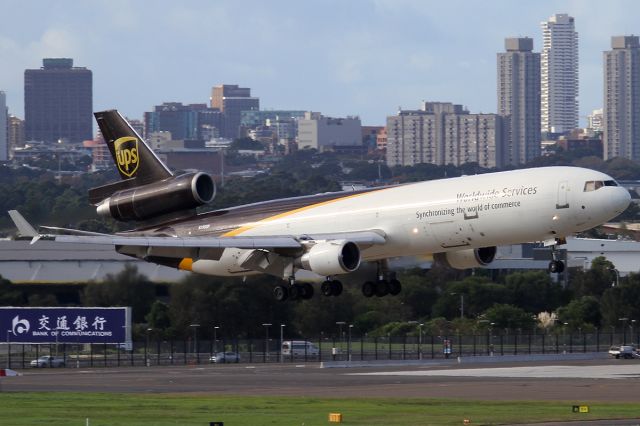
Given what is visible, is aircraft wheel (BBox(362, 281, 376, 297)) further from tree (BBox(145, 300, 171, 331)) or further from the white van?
the white van

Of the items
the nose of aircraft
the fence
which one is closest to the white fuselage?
the nose of aircraft

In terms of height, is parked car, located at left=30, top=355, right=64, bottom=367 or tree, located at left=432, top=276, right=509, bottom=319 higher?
tree, located at left=432, top=276, right=509, bottom=319

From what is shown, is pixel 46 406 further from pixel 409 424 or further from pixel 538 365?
pixel 538 365

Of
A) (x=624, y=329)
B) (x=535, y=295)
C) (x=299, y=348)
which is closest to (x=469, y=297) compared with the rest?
(x=535, y=295)

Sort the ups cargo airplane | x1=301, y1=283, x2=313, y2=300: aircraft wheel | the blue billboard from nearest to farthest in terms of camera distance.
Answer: the ups cargo airplane, x1=301, y1=283, x2=313, y2=300: aircraft wheel, the blue billboard

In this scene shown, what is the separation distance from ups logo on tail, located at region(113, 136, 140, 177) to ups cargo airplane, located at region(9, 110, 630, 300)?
6 cm

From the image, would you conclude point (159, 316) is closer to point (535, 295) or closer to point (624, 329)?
point (624, 329)

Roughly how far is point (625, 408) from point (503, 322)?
73706 mm

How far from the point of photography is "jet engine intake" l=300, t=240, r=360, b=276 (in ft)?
281

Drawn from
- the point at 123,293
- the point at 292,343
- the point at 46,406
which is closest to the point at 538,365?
the point at 292,343

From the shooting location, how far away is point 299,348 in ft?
465

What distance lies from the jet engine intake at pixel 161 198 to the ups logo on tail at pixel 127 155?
104 inches

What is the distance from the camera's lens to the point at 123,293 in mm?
136500

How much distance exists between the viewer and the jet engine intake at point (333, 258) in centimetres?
8562
